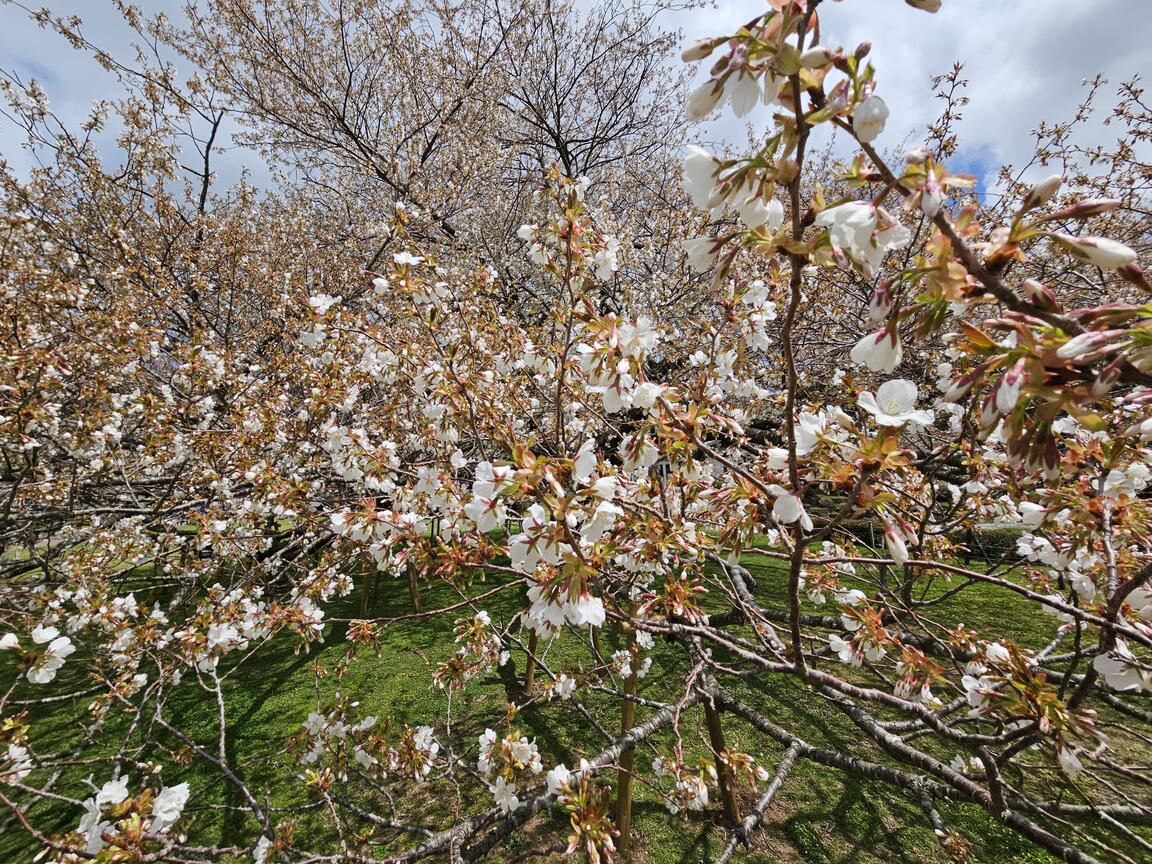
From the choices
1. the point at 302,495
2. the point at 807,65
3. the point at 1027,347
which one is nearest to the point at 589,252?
Answer: the point at 807,65

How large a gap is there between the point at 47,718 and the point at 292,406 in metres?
3.90

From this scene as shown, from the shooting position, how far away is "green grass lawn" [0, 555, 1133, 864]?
321cm

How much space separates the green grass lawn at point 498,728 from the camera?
321cm

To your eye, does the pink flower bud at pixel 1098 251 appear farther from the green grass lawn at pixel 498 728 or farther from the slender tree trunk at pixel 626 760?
the green grass lawn at pixel 498 728

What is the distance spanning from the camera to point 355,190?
27.9 feet

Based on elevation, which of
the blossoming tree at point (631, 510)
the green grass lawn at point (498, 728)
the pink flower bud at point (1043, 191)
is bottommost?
the green grass lawn at point (498, 728)

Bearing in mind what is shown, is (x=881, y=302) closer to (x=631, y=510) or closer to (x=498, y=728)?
(x=631, y=510)

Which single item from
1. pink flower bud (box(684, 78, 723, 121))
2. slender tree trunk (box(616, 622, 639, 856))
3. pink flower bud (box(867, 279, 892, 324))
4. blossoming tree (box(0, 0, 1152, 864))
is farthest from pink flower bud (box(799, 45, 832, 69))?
slender tree trunk (box(616, 622, 639, 856))

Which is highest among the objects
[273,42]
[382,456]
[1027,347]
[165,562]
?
[273,42]

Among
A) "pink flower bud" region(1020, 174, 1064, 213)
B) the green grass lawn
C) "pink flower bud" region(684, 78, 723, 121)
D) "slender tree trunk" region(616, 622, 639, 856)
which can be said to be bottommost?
the green grass lawn

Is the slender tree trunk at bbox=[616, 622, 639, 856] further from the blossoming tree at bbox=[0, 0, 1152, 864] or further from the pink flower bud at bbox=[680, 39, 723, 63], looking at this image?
the pink flower bud at bbox=[680, 39, 723, 63]

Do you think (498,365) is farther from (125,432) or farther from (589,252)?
(125,432)

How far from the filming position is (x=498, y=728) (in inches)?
164

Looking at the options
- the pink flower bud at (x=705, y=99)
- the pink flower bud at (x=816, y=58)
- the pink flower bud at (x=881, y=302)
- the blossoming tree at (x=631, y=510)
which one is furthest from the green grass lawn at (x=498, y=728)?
the pink flower bud at (x=816, y=58)
